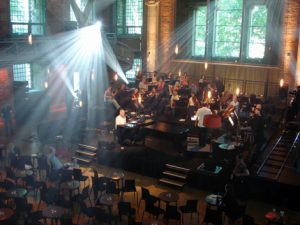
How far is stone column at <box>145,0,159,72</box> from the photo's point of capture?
27.6 meters

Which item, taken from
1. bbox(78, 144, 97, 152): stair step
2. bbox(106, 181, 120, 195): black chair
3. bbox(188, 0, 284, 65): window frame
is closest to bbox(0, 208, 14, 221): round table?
bbox(106, 181, 120, 195): black chair

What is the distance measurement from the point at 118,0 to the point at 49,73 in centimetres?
913

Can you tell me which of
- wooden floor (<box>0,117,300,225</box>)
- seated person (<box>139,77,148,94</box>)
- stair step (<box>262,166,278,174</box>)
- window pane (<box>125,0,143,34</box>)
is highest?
window pane (<box>125,0,143,34</box>)

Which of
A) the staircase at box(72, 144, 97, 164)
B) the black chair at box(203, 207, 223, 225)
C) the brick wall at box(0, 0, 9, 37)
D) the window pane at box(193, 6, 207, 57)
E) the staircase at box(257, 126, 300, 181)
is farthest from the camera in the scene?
the window pane at box(193, 6, 207, 57)

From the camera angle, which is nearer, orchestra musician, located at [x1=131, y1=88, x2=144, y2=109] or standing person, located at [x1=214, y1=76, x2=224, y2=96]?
orchestra musician, located at [x1=131, y1=88, x2=144, y2=109]

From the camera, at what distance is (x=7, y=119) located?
20422 millimetres

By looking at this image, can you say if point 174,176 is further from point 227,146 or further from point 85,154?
point 85,154

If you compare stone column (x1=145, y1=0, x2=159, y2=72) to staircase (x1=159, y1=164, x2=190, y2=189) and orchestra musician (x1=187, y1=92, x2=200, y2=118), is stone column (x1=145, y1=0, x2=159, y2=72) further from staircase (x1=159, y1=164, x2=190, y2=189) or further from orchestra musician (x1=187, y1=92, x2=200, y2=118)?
staircase (x1=159, y1=164, x2=190, y2=189)

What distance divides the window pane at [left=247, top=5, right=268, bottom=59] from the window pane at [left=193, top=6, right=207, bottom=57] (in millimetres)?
3143

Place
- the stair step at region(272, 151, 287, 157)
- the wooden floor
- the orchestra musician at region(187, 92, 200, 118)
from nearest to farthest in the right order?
the wooden floor
the stair step at region(272, 151, 287, 157)
the orchestra musician at region(187, 92, 200, 118)

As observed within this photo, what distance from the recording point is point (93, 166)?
17078mm

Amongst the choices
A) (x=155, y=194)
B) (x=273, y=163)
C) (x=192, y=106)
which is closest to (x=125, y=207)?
(x=155, y=194)

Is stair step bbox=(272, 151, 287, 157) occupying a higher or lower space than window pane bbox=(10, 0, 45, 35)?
lower

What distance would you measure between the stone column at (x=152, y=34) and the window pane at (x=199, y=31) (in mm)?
2681
